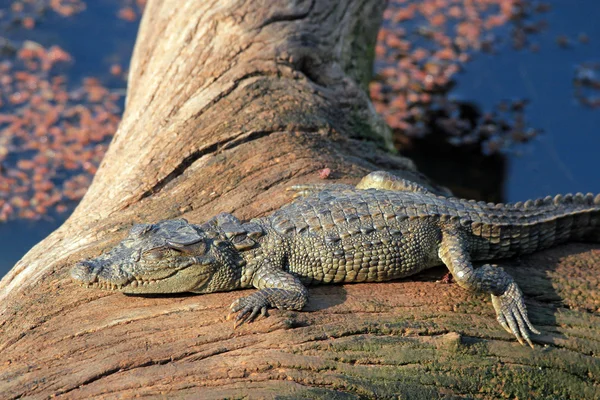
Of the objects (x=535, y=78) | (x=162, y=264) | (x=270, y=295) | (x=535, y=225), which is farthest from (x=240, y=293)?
(x=535, y=78)

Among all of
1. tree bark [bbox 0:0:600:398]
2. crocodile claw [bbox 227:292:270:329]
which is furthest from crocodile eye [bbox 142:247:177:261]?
crocodile claw [bbox 227:292:270:329]

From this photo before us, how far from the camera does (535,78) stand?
33.8ft

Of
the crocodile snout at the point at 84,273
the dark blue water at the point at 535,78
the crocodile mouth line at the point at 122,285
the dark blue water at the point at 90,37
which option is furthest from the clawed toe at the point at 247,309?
the dark blue water at the point at 90,37

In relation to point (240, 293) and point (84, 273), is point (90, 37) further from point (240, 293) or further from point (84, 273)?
point (240, 293)

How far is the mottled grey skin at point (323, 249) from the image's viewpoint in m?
4.28

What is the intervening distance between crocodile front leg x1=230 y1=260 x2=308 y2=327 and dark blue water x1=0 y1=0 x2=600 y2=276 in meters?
5.09

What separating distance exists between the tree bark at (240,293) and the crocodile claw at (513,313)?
0.06 meters

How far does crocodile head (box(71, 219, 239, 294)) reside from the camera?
13.9 ft

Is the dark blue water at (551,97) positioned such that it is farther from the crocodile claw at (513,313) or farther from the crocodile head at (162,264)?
the crocodile head at (162,264)

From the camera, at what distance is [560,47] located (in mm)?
10742

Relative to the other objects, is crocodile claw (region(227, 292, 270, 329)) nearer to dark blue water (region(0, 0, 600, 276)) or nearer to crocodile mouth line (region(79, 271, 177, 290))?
crocodile mouth line (region(79, 271, 177, 290))

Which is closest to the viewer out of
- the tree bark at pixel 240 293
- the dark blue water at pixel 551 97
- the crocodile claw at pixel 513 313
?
the tree bark at pixel 240 293

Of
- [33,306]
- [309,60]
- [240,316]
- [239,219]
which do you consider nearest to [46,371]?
[33,306]

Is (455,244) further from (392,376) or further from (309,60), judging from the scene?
(309,60)
